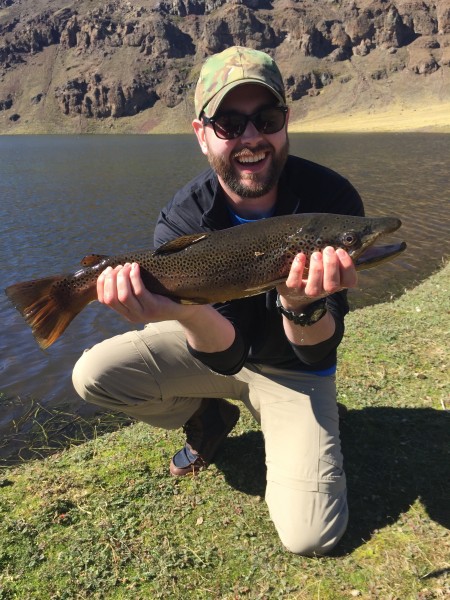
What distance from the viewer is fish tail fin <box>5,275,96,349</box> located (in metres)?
3.59

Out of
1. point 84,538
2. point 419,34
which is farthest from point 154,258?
point 419,34

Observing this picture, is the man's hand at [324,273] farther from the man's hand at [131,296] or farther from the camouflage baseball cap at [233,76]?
the camouflage baseball cap at [233,76]

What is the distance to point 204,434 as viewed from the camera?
4629 mm

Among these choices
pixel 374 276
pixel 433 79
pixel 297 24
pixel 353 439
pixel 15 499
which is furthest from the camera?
pixel 297 24

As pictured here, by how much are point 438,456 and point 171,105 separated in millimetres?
197772

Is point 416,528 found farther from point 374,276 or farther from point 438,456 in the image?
point 374,276

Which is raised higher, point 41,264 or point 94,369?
point 94,369

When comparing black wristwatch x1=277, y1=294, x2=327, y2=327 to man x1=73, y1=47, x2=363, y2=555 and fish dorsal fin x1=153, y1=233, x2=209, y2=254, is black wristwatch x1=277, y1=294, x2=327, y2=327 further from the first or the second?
fish dorsal fin x1=153, y1=233, x2=209, y2=254

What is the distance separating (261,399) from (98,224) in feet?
65.9

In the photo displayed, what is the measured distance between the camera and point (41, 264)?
16.5 metres

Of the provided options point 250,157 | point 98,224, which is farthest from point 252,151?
point 98,224

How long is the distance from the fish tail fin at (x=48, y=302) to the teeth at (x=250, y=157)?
1591 mm

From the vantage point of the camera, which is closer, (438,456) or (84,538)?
(84,538)

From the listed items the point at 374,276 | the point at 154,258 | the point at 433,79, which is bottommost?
the point at 433,79
